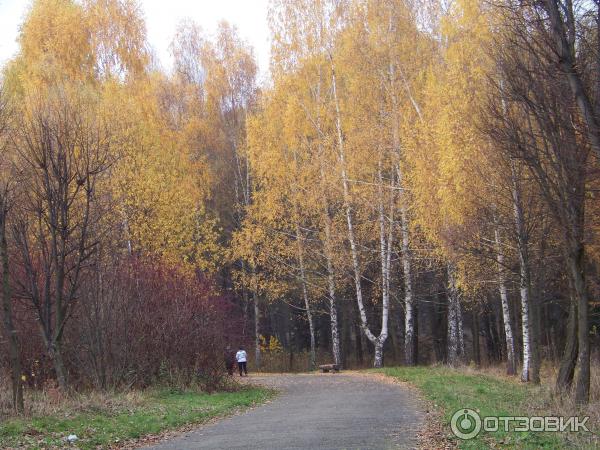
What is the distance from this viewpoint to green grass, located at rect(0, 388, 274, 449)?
9422 millimetres

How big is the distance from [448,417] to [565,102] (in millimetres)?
5335

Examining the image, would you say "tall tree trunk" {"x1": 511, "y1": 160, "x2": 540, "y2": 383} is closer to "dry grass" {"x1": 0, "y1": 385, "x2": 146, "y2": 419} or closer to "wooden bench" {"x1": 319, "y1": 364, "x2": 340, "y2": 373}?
"wooden bench" {"x1": 319, "y1": 364, "x2": 340, "y2": 373}

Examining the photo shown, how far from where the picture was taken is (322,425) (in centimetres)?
1073

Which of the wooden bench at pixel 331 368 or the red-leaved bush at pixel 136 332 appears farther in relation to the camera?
the wooden bench at pixel 331 368

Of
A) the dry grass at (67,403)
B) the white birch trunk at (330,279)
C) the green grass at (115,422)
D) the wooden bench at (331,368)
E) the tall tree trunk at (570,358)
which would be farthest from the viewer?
the wooden bench at (331,368)

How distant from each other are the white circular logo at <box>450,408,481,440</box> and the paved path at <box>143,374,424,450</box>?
0.58 meters

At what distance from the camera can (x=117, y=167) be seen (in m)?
27.4

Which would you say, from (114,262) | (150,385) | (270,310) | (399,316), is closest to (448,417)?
(150,385)

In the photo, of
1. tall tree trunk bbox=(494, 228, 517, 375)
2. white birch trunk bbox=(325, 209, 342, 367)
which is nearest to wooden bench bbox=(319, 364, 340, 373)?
white birch trunk bbox=(325, 209, 342, 367)

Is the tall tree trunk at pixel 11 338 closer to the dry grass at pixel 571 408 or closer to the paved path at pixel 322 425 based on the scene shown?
the paved path at pixel 322 425

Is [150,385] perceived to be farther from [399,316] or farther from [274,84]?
[399,316]

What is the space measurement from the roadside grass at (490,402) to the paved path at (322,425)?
60 centimetres

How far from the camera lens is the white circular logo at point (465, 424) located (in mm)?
9045

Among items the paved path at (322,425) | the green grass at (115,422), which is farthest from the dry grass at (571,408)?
the green grass at (115,422)
